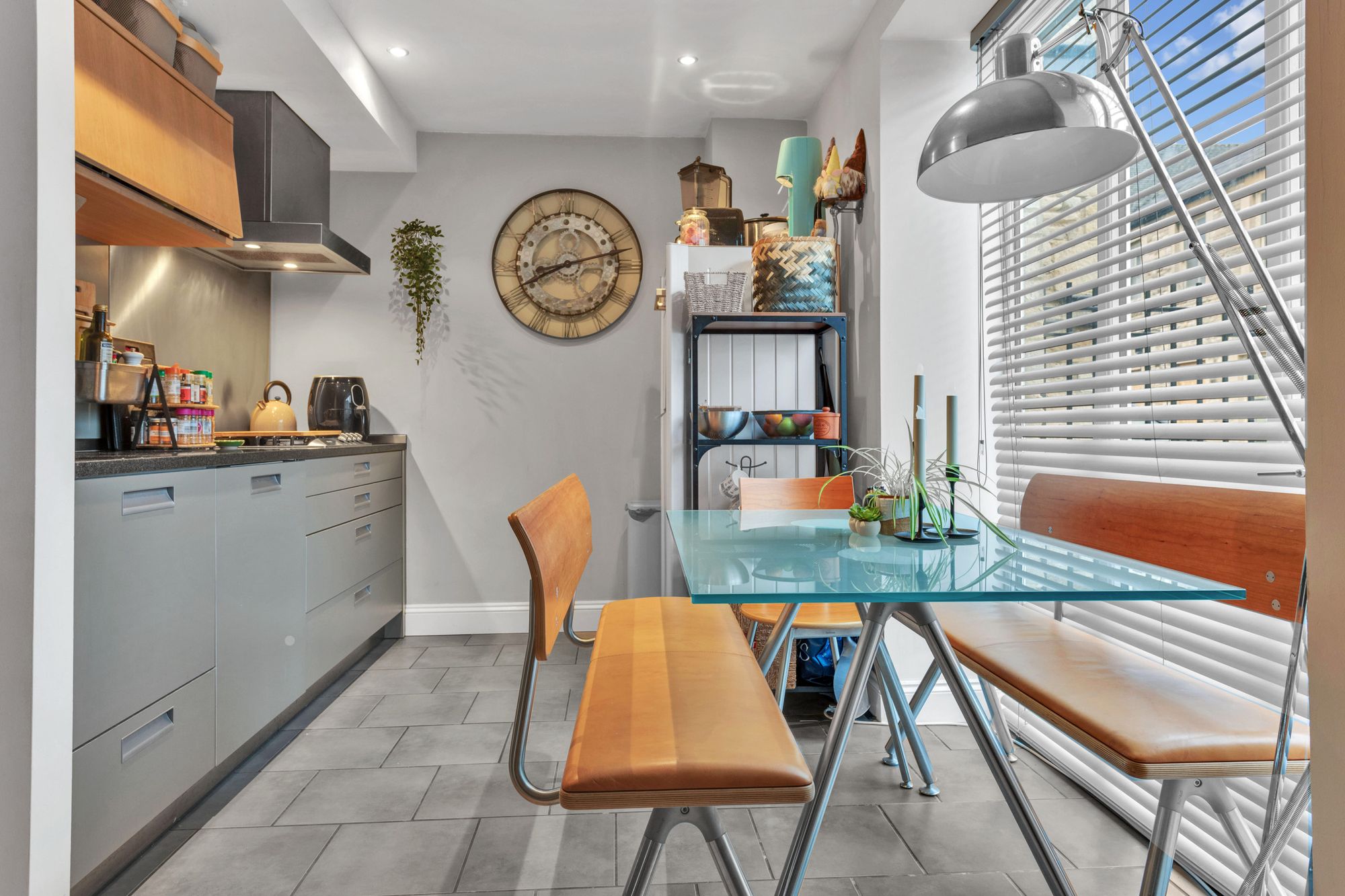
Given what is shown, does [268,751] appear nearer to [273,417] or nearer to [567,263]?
[273,417]

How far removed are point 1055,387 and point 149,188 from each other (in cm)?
256

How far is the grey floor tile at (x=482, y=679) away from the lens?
2895mm

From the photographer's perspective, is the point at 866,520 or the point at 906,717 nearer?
the point at 866,520

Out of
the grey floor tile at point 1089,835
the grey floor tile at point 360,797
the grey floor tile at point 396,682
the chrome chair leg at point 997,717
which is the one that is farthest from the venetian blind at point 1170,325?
the grey floor tile at point 396,682

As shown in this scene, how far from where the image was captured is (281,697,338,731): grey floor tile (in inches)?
98.2

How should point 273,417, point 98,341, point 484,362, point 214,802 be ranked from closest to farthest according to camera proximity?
point 214,802 → point 98,341 → point 273,417 → point 484,362

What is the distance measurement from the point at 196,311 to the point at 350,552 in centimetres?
118

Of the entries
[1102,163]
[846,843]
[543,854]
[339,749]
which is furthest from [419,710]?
[1102,163]

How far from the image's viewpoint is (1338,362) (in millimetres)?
465

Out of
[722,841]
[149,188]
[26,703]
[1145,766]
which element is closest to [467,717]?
[26,703]

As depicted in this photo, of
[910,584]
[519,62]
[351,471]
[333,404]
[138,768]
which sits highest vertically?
[519,62]

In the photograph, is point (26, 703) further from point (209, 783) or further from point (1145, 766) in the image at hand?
point (1145, 766)

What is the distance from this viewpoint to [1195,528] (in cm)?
142

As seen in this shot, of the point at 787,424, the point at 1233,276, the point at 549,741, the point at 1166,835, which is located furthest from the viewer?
the point at 787,424
